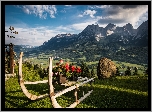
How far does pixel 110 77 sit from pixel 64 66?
36.2 feet

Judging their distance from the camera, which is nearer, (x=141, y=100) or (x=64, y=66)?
(x=64, y=66)

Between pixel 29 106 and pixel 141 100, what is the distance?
214 inches

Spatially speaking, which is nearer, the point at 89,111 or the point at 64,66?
the point at 89,111

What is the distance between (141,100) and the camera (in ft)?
31.4

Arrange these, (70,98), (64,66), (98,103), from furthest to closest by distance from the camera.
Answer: (70,98)
(98,103)
(64,66)
